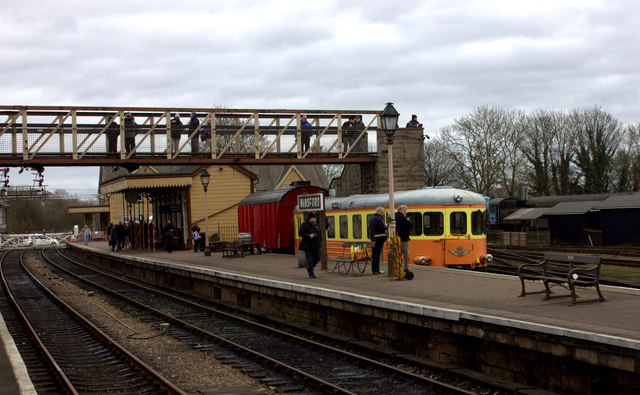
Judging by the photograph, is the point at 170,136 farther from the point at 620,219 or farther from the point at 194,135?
the point at 620,219

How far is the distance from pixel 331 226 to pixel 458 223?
553 centimetres

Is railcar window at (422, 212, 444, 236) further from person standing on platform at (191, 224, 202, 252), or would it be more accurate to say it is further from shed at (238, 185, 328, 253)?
person standing on platform at (191, 224, 202, 252)

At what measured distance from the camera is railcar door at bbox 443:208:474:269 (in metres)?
18.4

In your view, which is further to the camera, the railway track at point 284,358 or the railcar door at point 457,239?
the railcar door at point 457,239

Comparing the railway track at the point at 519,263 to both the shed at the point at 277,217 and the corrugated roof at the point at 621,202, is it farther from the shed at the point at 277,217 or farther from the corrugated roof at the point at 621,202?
the shed at the point at 277,217

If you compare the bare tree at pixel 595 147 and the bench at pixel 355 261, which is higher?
the bare tree at pixel 595 147

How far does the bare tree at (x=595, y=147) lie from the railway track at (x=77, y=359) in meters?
51.1

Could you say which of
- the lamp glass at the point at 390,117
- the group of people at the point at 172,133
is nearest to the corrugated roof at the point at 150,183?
the group of people at the point at 172,133

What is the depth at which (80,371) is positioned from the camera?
10984mm

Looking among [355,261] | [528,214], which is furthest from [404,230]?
[528,214]

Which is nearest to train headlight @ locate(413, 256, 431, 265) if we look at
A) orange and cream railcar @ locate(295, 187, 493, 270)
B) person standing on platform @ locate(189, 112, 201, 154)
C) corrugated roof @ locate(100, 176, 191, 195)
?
orange and cream railcar @ locate(295, 187, 493, 270)

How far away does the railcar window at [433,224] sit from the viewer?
18.6m

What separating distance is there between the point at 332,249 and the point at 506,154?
42025 millimetres

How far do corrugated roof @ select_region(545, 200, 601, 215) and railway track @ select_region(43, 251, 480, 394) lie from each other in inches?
1222
